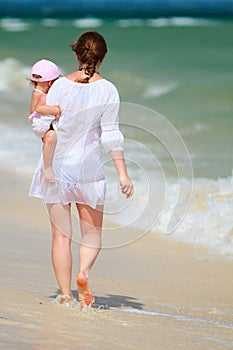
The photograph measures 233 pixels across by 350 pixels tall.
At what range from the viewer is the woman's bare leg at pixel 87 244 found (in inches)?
202

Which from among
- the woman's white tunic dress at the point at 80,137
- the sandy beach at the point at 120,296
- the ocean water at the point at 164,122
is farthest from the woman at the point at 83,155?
the ocean water at the point at 164,122

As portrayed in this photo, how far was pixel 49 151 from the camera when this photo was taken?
5.07 metres

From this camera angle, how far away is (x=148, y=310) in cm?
548

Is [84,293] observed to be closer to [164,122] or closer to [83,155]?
[83,155]

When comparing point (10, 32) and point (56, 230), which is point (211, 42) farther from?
point (56, 230)

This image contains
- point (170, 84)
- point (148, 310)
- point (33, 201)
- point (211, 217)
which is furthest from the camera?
point (170, 84)

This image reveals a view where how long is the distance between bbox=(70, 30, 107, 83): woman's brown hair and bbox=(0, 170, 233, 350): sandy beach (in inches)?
48.2

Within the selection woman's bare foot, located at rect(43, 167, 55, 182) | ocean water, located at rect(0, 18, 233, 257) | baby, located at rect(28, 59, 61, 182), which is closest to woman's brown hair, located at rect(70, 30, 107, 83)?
baby, located at rect(28, 59, 61, 182)

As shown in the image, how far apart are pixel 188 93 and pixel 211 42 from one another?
36.6 ft

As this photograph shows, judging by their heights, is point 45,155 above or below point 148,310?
above

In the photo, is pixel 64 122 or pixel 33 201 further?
pixel 33 201

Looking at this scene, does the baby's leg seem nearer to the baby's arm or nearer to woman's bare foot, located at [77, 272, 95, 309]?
the baby's arm

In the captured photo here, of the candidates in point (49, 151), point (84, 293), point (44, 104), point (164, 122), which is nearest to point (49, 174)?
point (49, 151)

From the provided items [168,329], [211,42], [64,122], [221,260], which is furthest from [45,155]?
[211,42]
